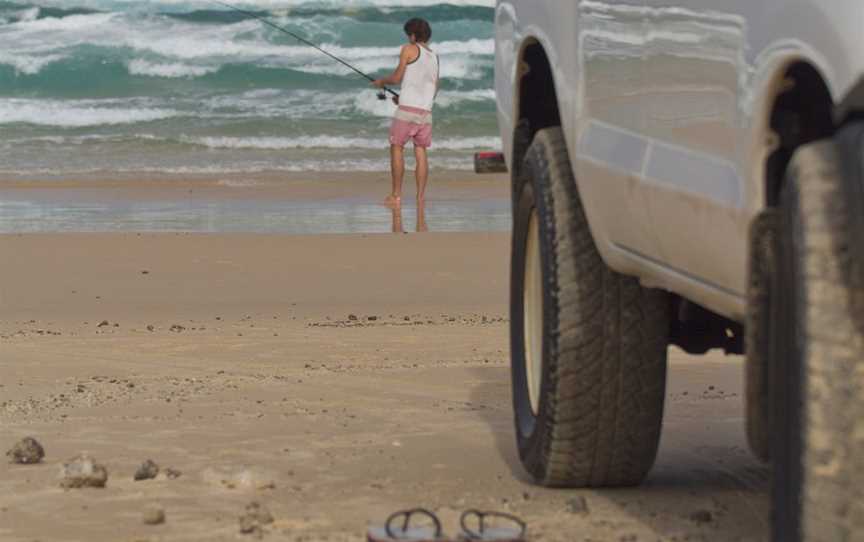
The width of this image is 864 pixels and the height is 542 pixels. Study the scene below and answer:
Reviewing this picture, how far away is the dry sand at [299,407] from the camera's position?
493 centimetres

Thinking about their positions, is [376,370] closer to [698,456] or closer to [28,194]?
[698,456]

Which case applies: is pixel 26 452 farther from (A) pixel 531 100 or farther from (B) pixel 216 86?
(B) pixel 216 86

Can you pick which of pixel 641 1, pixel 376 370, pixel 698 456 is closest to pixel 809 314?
pixel 641 1

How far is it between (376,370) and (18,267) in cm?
493

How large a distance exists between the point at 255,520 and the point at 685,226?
1.38 meters

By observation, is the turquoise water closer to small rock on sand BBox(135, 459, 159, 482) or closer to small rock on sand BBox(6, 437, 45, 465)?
small rock on sand BBox(6, 437, 45, 465)

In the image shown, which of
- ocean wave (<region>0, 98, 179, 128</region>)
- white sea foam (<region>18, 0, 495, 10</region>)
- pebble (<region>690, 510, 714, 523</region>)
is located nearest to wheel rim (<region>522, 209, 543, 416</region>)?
pebble (<region>690, 510, 714, 523</region>)

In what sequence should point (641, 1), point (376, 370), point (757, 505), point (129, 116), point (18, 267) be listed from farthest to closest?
1. point (129, 116)
2. point (18, 267)
3. point (376, 370)
4. point (757, 505)
5. point (641, 1)

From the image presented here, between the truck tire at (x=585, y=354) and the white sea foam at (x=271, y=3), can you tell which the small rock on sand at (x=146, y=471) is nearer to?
the truck tire at (x=585, y=354)

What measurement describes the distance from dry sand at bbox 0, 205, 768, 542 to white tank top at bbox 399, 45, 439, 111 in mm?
3283

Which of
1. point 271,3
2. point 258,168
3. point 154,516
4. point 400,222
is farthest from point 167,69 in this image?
point 154,516

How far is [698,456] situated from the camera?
5781 millimetres

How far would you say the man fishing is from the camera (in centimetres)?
1545

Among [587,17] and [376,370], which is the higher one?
[587,17]
